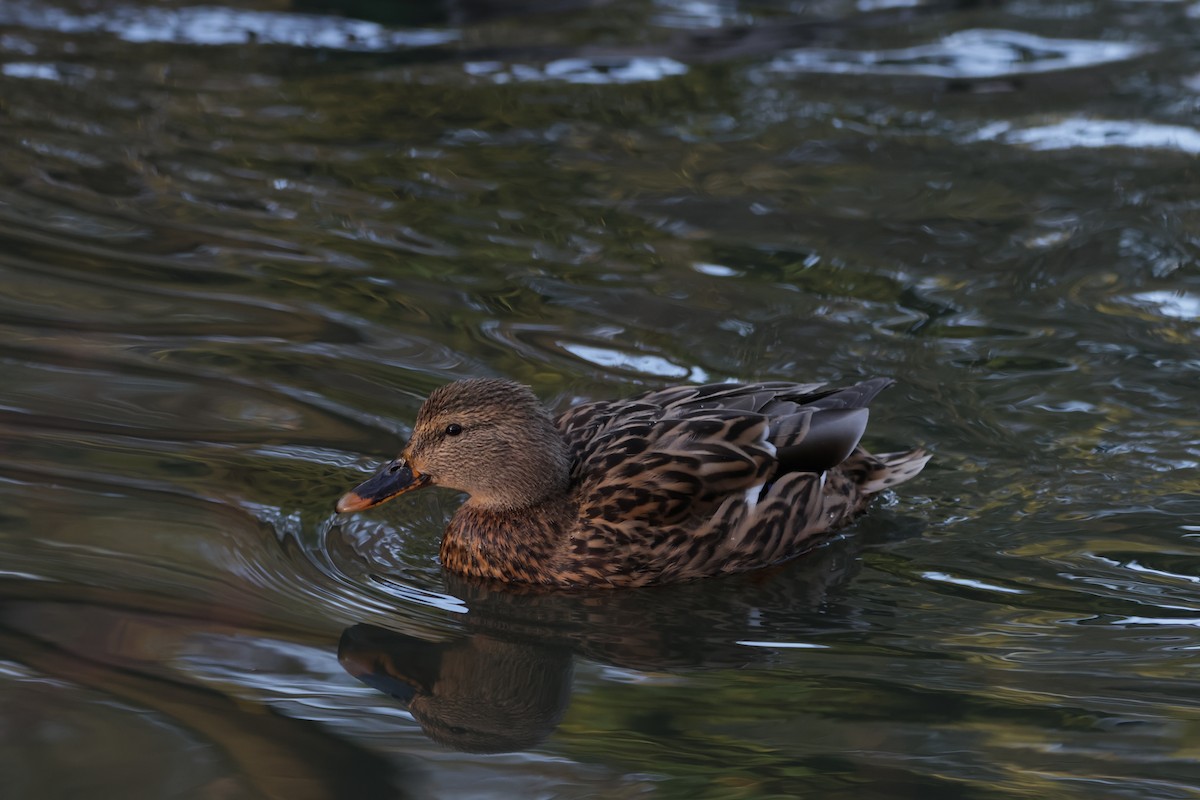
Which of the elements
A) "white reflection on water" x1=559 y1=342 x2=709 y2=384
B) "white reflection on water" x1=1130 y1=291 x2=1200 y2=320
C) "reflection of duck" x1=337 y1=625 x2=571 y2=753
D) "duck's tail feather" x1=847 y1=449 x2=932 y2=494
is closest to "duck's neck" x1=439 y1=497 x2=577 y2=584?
"reflection of duck" x1=337 y1=625 x2=571 y2=753

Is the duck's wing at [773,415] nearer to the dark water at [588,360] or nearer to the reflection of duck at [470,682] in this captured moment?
the dark water at [588,360]

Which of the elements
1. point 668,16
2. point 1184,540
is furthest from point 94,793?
point 668,16

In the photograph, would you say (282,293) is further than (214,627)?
Yes

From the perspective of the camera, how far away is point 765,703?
500 cm

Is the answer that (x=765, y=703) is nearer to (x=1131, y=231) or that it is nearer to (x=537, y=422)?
(x=537, y=422)

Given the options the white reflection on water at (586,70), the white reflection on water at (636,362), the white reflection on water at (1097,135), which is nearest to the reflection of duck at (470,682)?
the white reflection on water at (636,362)

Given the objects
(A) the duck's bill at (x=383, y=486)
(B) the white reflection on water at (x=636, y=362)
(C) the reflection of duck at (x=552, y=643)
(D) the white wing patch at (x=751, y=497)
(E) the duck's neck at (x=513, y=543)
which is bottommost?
(C) the reflection of duck at (x=552, y=643)

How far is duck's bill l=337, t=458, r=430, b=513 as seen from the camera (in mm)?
5930

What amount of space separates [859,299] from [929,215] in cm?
150

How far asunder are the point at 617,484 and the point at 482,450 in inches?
20.6

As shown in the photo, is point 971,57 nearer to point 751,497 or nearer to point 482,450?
point 751,497

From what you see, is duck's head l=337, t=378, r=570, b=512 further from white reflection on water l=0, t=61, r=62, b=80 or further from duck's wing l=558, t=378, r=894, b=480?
white reflection on water l=0, t=61, r=62, b=80

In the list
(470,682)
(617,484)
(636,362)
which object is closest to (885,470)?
(617,484)

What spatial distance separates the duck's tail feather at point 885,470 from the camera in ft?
21.6
